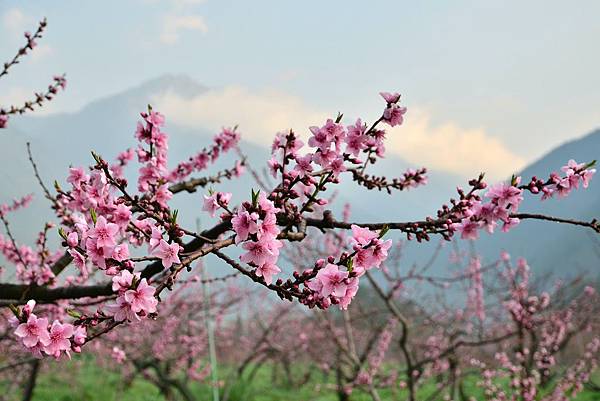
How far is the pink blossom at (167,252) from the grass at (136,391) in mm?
7965

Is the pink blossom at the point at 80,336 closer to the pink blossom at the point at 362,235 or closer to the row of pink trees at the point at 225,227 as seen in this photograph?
the row of pink trees at the point at 225,227

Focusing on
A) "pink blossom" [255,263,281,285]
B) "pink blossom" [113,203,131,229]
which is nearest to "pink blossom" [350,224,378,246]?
"pink blossom" [255,263,281,285]

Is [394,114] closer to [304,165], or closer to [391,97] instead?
[391,97]

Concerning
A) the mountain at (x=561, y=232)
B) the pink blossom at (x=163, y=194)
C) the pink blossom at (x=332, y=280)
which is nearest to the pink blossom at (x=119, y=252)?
the pink blossom at (x=332, y=280)

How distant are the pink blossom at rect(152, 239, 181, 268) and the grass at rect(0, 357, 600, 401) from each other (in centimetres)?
796

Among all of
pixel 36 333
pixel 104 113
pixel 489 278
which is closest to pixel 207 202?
pixel 36 333

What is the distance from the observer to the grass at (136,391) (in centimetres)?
952

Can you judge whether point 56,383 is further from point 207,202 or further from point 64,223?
point 207,202

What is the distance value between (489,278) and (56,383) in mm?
11794

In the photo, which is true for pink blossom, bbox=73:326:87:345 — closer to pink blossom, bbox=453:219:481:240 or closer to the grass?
pink blossom, bbox=453:219:481:240

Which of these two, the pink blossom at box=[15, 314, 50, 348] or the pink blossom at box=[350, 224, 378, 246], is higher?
the pink blossom at box=[350, 224, 378, 246]

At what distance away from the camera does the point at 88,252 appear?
1.71m

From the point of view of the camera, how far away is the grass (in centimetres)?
952

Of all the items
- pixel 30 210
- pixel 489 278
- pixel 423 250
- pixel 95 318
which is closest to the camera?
pixel 95 318
